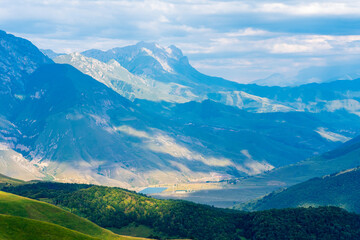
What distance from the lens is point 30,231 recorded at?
15562 centimetres

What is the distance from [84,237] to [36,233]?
1560 cm

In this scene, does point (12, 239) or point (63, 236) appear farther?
point (63, 236)

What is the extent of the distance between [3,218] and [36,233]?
38.4 ft

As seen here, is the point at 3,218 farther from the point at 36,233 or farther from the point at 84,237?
the point at 84,237

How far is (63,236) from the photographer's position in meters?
158

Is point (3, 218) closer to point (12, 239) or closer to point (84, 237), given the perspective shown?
point (12, 239)

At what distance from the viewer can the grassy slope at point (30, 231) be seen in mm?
150875

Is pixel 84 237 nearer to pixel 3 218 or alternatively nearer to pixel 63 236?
pixel 63 236

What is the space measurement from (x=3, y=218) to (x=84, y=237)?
26281mm

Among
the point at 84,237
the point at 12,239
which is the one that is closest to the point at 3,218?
the point at 12,239

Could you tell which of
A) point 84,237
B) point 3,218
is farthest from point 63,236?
point 3,218

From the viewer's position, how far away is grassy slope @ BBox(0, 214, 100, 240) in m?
151

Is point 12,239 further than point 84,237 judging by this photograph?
No

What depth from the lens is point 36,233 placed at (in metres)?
156
